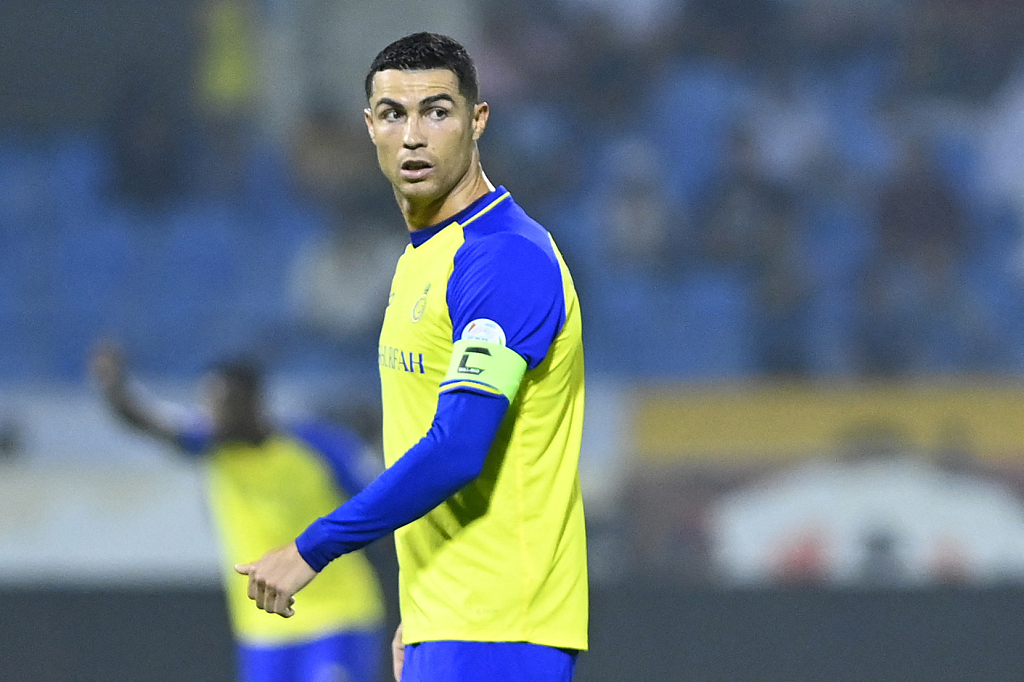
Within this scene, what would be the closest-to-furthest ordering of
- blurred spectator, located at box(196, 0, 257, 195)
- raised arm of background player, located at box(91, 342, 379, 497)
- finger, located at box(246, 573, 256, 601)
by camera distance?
finger, located at box(246, 573, 256, 601) → raised arm of background player, located at box(91, 342, 379, 497) → blurred spectator, located at box(196, 0, 257, 195)

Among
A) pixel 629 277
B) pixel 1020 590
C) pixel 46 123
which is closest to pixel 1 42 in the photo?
pixel 46 123

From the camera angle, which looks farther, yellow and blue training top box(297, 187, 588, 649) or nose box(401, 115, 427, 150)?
nose box(401, 115, 427, 150)

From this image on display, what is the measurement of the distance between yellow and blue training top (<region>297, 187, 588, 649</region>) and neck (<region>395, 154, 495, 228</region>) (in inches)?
0.9

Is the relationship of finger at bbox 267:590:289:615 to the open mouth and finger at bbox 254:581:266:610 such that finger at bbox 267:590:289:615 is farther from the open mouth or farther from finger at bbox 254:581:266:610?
the open mouth

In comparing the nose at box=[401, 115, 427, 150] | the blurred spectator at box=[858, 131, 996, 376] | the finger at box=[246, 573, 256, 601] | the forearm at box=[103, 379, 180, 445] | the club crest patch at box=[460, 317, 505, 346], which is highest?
the blurred spectator at box=[858, 131, 996, 376]

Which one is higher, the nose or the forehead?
the forehead

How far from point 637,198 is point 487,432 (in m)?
6.22

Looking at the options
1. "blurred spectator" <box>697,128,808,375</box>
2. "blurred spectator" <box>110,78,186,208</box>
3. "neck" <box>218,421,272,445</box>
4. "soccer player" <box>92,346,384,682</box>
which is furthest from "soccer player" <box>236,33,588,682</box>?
"blurred spectator" <box>110,78,186,208</box>

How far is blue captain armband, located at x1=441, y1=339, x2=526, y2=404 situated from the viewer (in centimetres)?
208

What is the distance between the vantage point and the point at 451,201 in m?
2.38

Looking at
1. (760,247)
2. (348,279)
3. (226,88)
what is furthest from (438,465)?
(226,88)

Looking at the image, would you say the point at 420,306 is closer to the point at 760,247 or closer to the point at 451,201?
the point at 451,201

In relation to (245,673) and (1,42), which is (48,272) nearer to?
(1,42)

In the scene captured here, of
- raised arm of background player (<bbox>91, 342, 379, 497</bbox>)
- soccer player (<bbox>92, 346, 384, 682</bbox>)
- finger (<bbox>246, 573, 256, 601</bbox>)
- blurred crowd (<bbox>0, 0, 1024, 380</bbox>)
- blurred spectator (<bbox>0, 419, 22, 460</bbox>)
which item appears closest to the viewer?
finger (<bbox>246, 573, 256, 601</bbox>)
